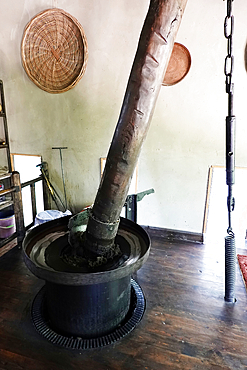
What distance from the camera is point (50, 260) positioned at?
5.93ft

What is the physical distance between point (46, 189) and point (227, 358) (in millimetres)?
3042

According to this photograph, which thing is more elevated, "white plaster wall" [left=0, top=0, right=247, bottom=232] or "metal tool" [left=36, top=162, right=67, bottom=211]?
"white plaster wall" [left=0, top=0, right=247, bottom=232]

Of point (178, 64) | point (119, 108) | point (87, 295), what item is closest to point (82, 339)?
point (87, 295)

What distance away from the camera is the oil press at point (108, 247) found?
1.21 meters

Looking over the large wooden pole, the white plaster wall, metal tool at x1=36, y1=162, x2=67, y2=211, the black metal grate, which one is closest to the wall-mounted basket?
the white plaster wall

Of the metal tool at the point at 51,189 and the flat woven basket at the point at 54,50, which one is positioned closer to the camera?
the flat woven basket at the point at 54,50

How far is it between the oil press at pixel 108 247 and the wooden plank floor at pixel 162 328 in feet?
0.34

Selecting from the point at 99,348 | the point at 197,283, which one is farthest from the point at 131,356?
the point at 197,283

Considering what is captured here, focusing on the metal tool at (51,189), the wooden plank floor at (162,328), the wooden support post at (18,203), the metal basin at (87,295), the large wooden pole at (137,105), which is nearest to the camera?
the large wooden pole at (137,105)

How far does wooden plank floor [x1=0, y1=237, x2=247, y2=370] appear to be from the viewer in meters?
1.65

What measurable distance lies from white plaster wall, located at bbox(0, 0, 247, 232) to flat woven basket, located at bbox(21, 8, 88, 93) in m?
0.10

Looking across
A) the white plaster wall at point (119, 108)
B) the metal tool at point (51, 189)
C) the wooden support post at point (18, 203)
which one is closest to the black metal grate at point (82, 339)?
the wooden support post at point (18, 203)

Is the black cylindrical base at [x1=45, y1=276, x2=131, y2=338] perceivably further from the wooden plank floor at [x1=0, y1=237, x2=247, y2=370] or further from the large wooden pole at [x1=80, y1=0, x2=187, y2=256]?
the large wooden pole at [x1=80, y1=0, x2=187, y2=256]

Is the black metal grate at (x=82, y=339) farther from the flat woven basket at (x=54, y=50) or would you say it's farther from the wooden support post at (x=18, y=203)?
the flat woven basket at (x=54, y=50)
